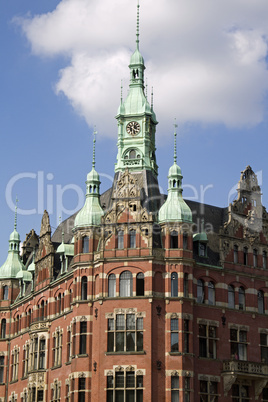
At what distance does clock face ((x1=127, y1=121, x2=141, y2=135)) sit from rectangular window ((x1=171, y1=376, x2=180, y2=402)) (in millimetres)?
28050

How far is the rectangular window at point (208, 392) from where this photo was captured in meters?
83.9

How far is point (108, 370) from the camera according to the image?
3226 inches

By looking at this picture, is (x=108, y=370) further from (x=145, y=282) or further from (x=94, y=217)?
(x=94, y=217)

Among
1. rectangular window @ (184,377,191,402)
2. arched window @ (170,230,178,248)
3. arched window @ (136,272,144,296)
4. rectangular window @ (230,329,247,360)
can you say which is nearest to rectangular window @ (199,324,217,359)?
rectangular window @ (230,329,247,360)

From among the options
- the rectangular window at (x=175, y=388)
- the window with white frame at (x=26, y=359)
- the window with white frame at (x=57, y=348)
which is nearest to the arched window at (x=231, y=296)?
the rectangular window at (x=175, y=388)

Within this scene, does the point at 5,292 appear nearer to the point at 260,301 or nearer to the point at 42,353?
the point at 42,353

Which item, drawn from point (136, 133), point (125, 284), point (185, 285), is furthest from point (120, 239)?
point (136, 133)

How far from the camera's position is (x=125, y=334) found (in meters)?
82.8

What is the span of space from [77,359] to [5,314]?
25978 mm

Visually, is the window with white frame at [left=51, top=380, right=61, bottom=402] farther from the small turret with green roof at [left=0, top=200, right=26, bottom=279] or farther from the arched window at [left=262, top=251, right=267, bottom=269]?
the arched window at [left=262, top=251, right=267, bottom=269]

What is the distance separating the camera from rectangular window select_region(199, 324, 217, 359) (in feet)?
281

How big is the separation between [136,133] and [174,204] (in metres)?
12.4

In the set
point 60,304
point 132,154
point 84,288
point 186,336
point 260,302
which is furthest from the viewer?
point 132,154

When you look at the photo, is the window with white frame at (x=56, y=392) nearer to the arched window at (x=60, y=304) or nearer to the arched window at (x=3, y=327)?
the arched window at (x=60, y=304)
